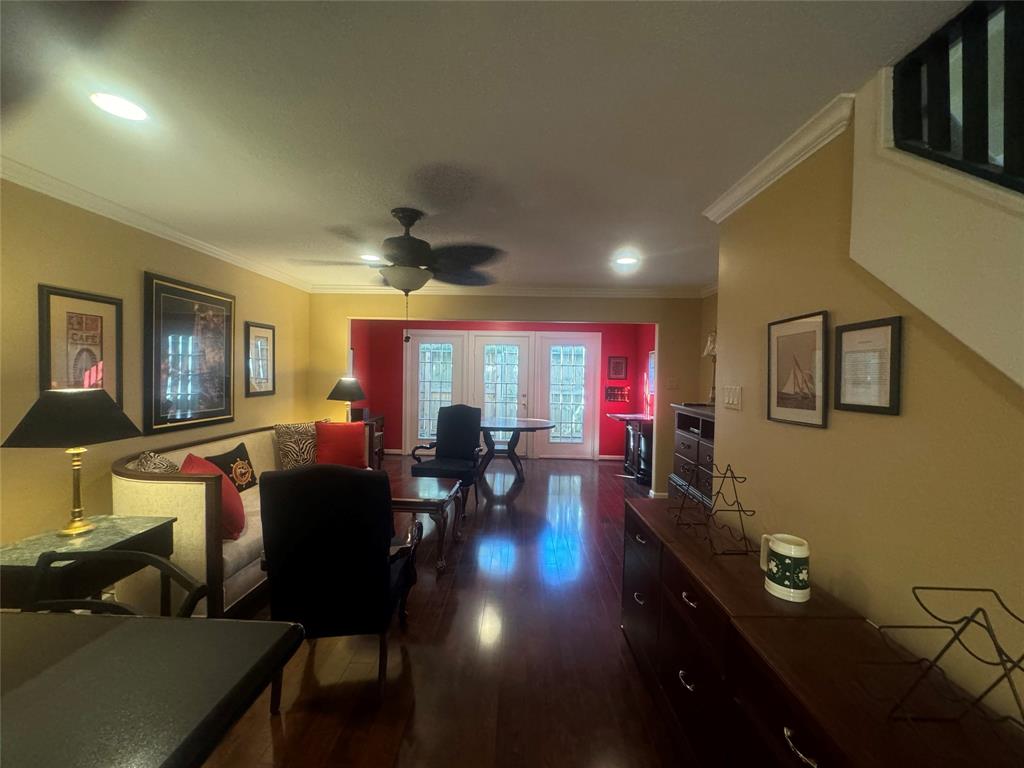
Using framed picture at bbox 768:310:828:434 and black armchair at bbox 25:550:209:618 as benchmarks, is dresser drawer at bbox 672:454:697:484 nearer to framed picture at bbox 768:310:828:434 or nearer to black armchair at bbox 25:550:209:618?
framed picture at bbox 768:310:828:434

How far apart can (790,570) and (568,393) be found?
5.85m

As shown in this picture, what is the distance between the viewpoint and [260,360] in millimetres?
4051

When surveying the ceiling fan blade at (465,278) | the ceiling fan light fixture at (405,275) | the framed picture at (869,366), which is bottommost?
the framed picture at (869,366)

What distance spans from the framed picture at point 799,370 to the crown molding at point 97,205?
3652 millimetres

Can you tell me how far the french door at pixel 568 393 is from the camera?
710 centimetres

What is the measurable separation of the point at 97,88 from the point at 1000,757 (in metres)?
3.02

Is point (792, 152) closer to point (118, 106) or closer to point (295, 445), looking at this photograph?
point (118, 106)

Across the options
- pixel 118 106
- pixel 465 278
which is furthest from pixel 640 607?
pixel 465 278

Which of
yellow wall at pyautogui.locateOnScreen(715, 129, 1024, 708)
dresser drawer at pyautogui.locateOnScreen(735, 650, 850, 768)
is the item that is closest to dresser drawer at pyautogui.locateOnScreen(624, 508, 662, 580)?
yellow wall at pyautogui.locateOnScreen(715, 129, 1024, 708)

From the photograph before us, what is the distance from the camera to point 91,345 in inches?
95.6

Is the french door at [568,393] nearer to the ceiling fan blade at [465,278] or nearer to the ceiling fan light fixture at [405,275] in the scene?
the ceiling fan blade at [465,278]

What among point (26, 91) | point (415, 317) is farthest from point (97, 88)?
point (415, 317)

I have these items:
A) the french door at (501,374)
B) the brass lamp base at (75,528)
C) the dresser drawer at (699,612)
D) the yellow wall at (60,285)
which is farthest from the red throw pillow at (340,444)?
the dresser drawer at (699,612)

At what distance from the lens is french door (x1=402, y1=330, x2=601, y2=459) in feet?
23.3
